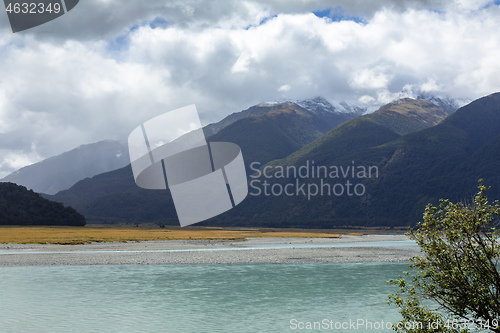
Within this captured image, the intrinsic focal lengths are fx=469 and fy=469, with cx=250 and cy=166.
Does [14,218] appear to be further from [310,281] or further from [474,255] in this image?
[474,255]

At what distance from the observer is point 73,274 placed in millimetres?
45750

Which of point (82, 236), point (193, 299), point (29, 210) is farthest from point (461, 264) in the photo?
point (29, 210)

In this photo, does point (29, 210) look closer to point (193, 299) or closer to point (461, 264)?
point (193, 299)

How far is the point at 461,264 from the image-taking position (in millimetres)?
12602

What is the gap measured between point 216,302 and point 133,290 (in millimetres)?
8083

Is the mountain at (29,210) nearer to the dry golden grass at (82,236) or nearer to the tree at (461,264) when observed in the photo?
the dry golden grass at (82,236)

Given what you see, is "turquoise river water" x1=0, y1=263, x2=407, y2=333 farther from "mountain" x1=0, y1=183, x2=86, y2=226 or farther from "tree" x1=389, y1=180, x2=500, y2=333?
"mountain" x1=0, y1=183, x2=86, y2=226

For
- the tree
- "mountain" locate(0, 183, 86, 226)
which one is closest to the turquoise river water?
the tree

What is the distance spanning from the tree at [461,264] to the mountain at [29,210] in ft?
540

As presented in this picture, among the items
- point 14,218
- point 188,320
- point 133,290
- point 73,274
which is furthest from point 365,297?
point 14,218

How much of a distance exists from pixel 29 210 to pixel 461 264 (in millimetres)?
172999

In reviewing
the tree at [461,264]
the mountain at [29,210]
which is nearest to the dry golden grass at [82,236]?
the mountain at [29,210]

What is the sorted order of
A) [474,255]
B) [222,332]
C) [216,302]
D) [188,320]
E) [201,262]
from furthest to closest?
[201,262]
[216,302]
[188,320]
[222,332]
[474,255]

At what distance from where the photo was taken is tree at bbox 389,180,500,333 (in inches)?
476
